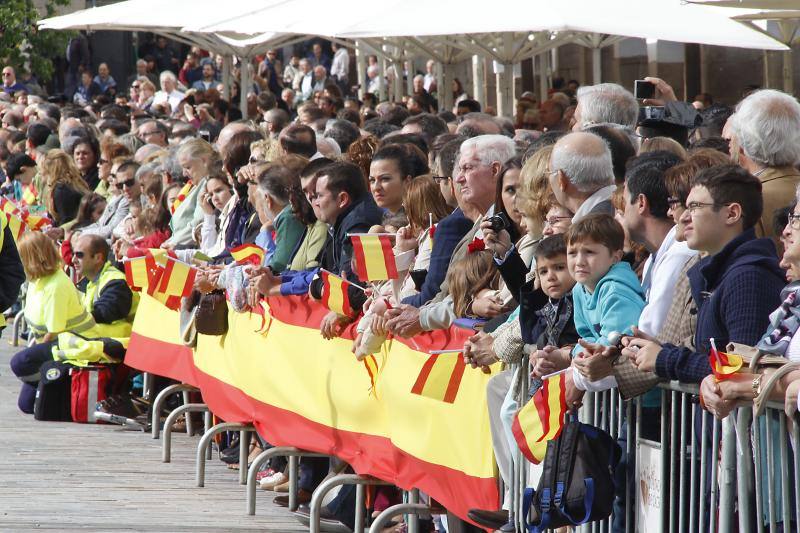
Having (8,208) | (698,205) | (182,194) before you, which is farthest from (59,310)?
(698,205)

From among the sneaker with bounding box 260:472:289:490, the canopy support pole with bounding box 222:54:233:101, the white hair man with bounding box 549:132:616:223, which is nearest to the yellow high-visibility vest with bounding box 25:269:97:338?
the sneaker with bounding box 260:472:289:490

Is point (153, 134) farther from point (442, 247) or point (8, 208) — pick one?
point (442, 247)

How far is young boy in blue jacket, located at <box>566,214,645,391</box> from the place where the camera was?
6.05 m

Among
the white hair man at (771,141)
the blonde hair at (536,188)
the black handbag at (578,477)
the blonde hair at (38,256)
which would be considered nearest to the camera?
the black handbag at (578,477)

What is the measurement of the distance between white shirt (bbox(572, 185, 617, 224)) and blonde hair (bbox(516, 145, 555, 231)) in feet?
0.65

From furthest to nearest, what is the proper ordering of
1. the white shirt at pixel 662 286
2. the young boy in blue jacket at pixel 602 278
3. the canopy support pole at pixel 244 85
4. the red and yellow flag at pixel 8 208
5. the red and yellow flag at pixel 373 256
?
1. the canopy support pole at pixel 244 85
2. the red and yellow flag at pixel 8 208
3. the red and yellow flag at pixel 373 256
4. the young boy in blue jacket at pixel 602 278
5. the white shirt at pixel 662 286

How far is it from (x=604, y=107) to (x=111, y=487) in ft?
13.3

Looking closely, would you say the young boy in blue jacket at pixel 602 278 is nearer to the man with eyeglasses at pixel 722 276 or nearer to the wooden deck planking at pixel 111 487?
the man with eyeglasses at pixel 722 276

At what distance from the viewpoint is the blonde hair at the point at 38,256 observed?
1374 cm

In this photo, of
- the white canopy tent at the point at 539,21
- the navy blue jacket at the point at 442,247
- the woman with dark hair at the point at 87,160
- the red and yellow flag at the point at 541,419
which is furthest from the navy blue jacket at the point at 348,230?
the woman with dark hair at the point at 87,160

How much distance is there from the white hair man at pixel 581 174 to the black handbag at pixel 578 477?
1249 millimetres

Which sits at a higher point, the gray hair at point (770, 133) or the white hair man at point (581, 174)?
the gray hair at point (770, 133)

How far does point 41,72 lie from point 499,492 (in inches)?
1304

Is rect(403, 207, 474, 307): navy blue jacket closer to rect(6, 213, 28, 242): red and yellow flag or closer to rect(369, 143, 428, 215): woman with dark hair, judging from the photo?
rect(369, 143, 428, 215): woman with dark hair
